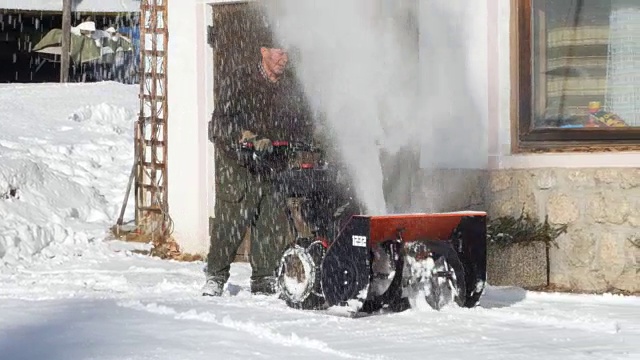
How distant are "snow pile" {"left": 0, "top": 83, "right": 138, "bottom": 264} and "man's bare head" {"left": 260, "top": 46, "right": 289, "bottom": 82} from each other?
4265mm

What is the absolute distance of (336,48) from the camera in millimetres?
10906

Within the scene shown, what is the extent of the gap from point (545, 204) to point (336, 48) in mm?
2360

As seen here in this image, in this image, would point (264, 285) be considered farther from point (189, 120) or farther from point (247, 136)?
→ point (189, 120)

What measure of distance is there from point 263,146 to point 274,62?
0.64m

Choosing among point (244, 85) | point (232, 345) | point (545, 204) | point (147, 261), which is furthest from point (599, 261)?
point (147, 261)

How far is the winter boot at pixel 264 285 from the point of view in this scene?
929 cm

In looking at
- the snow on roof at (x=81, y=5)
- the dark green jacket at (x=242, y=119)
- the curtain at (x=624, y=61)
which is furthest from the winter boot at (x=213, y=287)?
the snow on roof at (x=81, y=5)

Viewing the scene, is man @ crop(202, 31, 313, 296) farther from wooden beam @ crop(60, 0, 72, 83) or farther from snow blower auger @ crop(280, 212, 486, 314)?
wooden beam @ crop(60, 0, 72, 83)

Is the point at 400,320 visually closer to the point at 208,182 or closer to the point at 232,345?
the point at 232,345

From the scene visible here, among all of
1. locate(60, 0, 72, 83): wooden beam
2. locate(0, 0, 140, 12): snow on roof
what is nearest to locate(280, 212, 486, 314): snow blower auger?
locate(60, 0, 72, 83): wooden beam

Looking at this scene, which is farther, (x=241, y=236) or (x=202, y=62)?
A: (x=202, y=62)

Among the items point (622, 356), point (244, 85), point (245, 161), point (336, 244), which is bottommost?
point (622, 356)

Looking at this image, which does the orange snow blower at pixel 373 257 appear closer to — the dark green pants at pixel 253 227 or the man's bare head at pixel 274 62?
the dark green pants at pixel 253 227

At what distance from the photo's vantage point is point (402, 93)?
33.8ft
